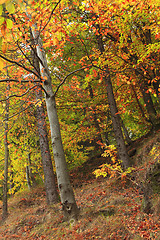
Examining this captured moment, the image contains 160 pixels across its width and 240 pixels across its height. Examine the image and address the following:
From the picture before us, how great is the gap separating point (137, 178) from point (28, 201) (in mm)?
6955

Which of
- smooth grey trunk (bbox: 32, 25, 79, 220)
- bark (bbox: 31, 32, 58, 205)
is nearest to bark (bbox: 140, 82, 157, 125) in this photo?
bark (bbox: 31, 32, 58, 205)

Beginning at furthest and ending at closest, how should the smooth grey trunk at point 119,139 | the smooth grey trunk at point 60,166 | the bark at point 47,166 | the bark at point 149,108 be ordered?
the bark at point 149,108 < the bark at point 47,166 < the smooth grey trunk at point 119,139 < the smooth grey trunk at point 60,166

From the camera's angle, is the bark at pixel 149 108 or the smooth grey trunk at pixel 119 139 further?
the bark at pixel 149 108

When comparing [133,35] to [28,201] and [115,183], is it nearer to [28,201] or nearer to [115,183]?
[115,183]

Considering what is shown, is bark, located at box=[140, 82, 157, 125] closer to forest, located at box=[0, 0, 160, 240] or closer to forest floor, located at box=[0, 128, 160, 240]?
forest, located at box=[0, 0, 160, 240]

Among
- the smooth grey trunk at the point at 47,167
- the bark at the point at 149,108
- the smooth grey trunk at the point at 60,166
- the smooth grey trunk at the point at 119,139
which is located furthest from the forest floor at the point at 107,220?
the bark at the point at 149,108

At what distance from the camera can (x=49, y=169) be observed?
845 centimetres

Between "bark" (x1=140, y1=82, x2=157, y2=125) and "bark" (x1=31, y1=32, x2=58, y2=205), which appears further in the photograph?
"bark" (x1=140, y1=82, x2=157, y2=125)

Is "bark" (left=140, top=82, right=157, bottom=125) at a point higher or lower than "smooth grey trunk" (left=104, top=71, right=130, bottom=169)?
higher

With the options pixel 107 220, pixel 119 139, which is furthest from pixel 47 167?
pixel 107 220

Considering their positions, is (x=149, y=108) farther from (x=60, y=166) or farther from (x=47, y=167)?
(x=60, y=166)

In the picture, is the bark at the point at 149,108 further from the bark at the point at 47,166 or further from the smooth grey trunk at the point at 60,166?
the smooth grey trunk at the point at 60,166

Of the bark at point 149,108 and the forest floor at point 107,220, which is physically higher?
the bark at point 149,108

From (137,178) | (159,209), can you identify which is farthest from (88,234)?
(137,178)
